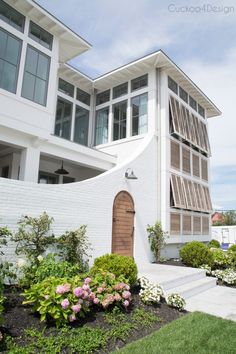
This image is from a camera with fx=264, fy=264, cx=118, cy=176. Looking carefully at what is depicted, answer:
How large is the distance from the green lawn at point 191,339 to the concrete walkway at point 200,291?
0.83m

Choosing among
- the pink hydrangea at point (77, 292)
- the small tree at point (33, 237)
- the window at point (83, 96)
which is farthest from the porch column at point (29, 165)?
the window at point (83, 96)

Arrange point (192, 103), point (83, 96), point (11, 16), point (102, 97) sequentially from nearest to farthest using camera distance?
1. point (11, 16)
2. point (83, 96)
3. point (102, 97)
4. point (192, 103)

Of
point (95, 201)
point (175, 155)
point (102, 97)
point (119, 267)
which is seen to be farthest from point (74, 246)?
point (102, 97)

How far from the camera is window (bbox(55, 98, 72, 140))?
1281cm

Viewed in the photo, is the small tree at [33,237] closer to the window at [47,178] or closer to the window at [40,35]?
the window at [47,178]

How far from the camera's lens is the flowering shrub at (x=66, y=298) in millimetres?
3818

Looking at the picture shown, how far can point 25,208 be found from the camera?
5973mm

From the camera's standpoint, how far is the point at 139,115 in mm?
12602

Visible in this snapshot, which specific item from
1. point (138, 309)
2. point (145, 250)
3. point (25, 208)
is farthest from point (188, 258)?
point (25, 208)

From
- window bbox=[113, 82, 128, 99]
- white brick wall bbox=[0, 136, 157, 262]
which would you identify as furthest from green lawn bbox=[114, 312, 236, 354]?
window bbox=[113, 82, 128, 99]

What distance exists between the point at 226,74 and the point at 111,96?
5604 mm

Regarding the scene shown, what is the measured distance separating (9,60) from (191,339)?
8.43m

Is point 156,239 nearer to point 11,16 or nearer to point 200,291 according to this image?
point 200,291

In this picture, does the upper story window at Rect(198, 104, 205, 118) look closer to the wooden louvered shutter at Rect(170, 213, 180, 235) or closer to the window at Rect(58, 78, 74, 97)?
the wooden louvered shutter at Rect(170, 213, 180, 235)
